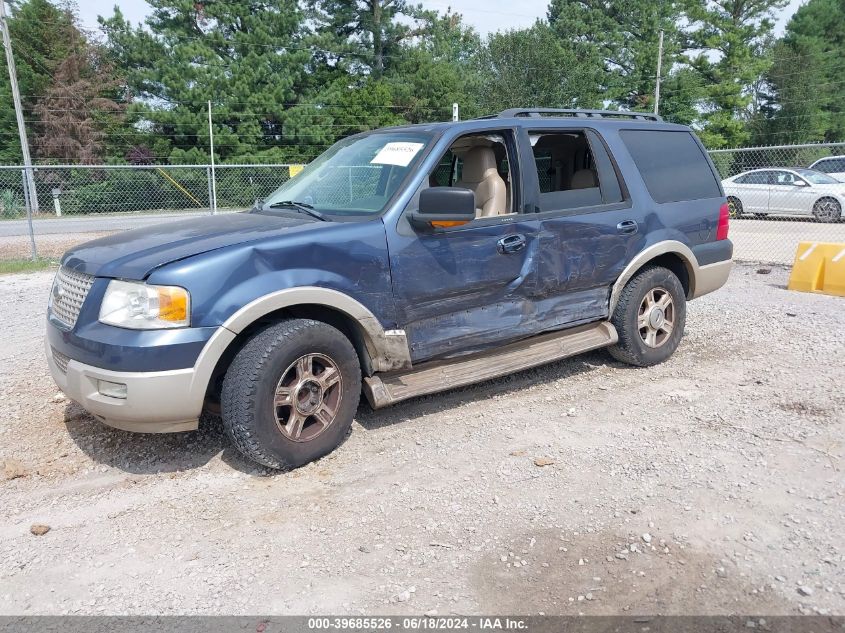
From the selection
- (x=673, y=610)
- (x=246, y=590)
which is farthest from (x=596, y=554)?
(x=246, y=590)

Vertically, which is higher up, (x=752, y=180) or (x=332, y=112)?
(x=332, y=112)

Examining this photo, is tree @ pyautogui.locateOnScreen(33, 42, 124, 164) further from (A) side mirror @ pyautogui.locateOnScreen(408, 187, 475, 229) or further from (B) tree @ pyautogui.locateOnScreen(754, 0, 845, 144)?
(B) tree @ pyautogui.locateOnScreen(754, 0, 845, 144)

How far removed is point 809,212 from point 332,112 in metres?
26.8

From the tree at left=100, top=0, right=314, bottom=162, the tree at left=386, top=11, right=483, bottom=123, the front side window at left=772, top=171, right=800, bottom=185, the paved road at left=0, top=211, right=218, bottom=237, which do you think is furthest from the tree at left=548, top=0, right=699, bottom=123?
the paved road at left=0, top=211, right=218, bottom=237

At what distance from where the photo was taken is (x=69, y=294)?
392cm

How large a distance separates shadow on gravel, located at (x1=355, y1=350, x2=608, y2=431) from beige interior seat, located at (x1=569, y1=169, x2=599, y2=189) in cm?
155

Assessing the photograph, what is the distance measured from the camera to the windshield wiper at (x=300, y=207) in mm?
4324

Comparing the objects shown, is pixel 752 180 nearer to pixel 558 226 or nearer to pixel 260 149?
pixel 558 226

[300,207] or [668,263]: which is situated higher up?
[300,207]

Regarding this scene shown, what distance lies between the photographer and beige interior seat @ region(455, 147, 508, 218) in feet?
15.7

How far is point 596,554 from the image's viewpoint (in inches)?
121

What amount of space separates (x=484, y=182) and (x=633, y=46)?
4897cm

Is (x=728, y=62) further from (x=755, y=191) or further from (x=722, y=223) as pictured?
(x=722, y=223)

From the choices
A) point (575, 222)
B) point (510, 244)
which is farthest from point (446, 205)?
point (575, 222)
